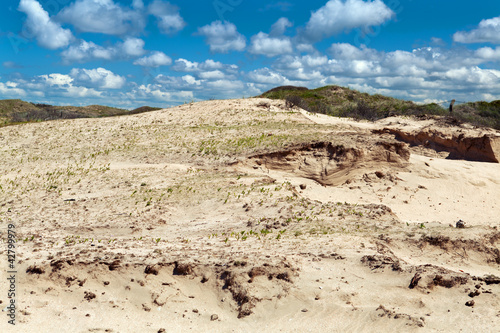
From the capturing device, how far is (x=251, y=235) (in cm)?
833

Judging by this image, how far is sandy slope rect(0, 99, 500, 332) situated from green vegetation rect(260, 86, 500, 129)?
6.94m

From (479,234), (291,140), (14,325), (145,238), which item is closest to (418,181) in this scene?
(291,140)

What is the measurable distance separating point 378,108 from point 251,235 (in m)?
24.4

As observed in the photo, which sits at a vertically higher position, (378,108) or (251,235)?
(378,108)

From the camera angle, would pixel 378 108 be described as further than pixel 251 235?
Yes

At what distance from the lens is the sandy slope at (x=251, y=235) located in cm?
552

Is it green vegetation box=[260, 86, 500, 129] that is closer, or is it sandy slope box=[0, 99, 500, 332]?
sandy slope box=[0, 99, 500, 332]

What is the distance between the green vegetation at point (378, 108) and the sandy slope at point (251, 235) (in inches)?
273

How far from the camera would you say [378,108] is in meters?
29.7

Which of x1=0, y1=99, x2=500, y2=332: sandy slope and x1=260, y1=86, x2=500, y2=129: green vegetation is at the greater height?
x1=260, y1=86, x2=500, y2=129: green vegetation

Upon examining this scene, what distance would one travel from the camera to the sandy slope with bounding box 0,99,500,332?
217 inches

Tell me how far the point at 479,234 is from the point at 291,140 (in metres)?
9.07

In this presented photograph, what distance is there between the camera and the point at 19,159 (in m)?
17.2

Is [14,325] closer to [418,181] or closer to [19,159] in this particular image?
[418,181]
